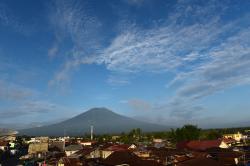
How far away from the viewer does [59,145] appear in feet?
220

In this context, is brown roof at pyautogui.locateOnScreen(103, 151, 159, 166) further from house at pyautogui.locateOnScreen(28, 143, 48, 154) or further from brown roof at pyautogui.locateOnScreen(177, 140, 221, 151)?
house at pyautogui.locateOnScreen(28, 143, 48, 154)

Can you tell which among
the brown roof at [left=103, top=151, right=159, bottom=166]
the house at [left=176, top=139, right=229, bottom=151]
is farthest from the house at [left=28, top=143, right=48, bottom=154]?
the brown roof at [left=103, top=151, right=159, bottom=166]

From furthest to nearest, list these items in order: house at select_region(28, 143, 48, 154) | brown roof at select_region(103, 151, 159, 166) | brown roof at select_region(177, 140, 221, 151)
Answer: house at select_region(28, 143, 48, 154) < brown roof at select_region(177, 140, 221, 151) < brown roof at select_region(103, 151, 159, 166)

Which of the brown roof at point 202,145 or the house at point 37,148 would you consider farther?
the house at point 37,148

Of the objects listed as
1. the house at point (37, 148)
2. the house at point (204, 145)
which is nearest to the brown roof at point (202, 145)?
the house at point (204, 145)

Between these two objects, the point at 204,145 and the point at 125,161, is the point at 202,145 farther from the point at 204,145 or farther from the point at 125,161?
the point at 125,161

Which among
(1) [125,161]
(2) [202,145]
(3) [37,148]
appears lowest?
(2) [202,145]

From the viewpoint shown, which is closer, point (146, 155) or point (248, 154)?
point (248, 154)

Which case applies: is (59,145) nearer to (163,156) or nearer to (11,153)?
(11,153)

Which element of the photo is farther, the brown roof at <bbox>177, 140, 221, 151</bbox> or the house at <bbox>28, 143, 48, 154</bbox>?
the house at <bbox>28, 143, 48, 154</bbox>

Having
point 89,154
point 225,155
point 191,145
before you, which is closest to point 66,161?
point 89,154

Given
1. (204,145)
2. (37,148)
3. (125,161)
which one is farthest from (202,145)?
(125,161)

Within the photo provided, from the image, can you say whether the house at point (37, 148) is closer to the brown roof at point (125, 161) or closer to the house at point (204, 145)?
the house at point (204, 145)

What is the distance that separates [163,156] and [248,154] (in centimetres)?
1002
